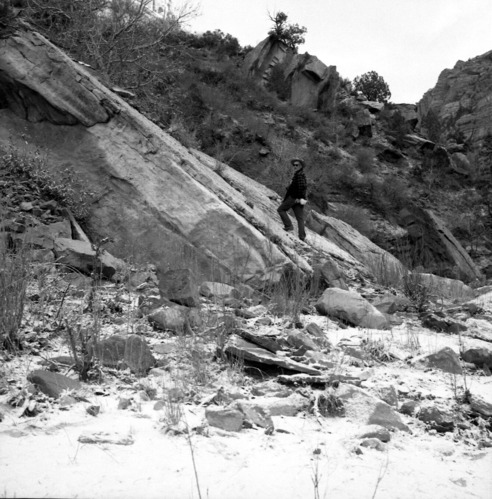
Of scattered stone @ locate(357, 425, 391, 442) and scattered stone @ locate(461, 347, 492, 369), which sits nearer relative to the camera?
scattered stone @ locate(357, 425, 391, 442)

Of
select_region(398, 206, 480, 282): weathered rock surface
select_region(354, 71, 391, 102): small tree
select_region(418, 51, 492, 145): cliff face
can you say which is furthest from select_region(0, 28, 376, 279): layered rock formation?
select_region(354, 71, 391, 102): small tree

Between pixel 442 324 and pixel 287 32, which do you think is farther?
pixel 287 32

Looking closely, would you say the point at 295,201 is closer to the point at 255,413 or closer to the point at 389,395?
the point at 389,395

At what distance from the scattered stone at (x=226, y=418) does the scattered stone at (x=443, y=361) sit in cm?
177

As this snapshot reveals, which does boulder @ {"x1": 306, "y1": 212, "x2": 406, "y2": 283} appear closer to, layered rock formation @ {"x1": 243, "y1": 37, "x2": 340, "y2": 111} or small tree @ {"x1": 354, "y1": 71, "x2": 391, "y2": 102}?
layered rock formation @ {"x1": 243, "y1": 37, "x2": 340, "y2": 111}

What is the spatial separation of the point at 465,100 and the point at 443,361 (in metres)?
38.8

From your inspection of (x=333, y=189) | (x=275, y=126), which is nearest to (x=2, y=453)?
(x=333, y=189)

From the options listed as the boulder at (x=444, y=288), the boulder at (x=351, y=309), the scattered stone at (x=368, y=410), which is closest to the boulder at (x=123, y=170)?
the boulder at (x=351, y=309)

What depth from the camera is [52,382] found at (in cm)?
249

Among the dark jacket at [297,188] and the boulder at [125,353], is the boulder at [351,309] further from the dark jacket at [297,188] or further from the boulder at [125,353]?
the dark jacket at [297,188]

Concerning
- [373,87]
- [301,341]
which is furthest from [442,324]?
[373,87]

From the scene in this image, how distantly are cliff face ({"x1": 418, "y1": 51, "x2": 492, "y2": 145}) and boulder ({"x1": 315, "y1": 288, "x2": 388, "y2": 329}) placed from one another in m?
24.6

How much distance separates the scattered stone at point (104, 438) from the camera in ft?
6.70

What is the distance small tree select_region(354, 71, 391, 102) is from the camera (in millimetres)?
30281
